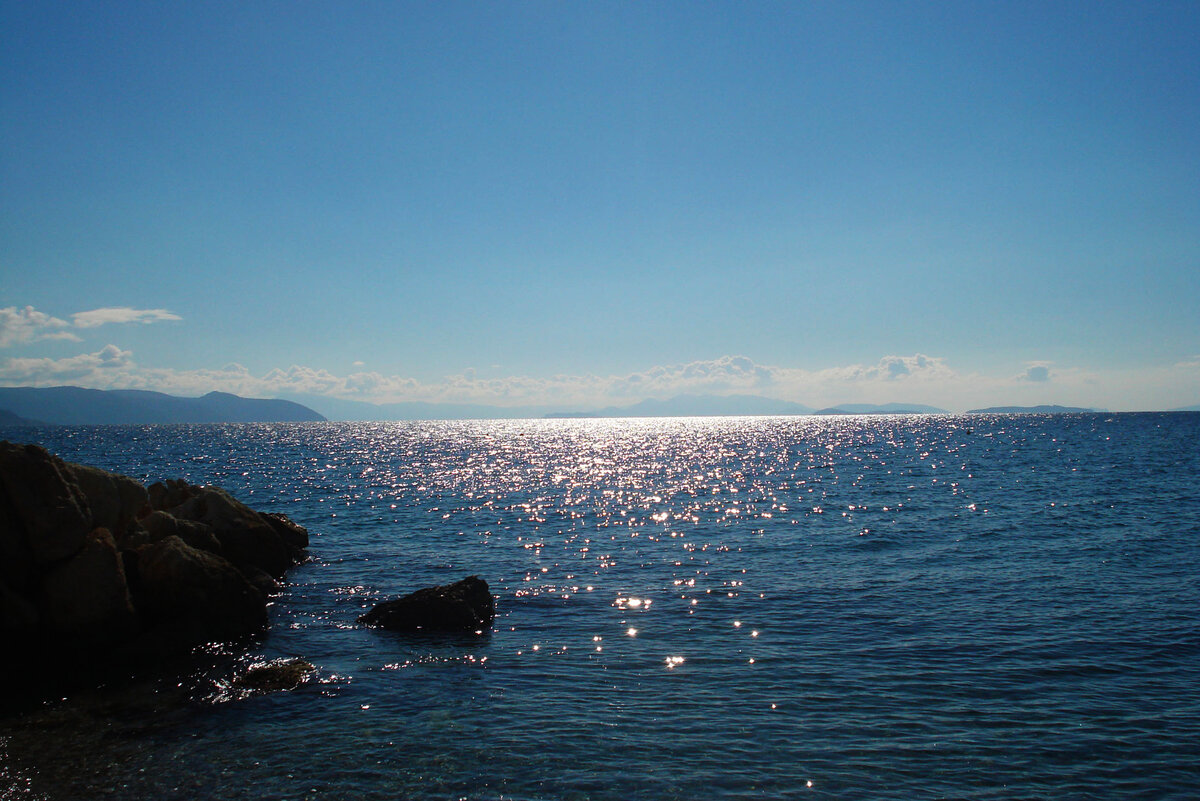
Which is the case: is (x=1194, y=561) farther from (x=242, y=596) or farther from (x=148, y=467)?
(x=148, y=467)

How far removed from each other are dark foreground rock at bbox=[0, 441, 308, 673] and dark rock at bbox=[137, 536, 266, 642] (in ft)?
0.11

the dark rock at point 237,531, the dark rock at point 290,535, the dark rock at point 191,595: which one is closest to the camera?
the dark rock at point 191,595

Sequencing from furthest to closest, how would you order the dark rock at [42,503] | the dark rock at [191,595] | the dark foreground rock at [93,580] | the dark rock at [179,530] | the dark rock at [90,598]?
the dark rock at [179,530] < the dark rock at [191,595] < the dark rock at [42,503] < the dark rock at [90,598] < the dark foreground rock at [93,580]

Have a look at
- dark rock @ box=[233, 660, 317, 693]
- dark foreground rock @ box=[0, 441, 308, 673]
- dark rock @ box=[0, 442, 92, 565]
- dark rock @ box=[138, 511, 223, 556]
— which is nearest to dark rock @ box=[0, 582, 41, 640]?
dark foreground rock @ box=[0, 441, 308, 673]

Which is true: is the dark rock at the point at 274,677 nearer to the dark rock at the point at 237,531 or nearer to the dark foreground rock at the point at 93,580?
the dark foreground rock at the point at 93,580

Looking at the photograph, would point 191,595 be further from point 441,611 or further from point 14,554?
point 441,611

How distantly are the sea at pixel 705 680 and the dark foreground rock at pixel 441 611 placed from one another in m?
0.79

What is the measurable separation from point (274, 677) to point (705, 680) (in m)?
12.0

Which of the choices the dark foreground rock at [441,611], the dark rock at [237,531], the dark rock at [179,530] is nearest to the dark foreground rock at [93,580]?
the dark rock at [179,530]

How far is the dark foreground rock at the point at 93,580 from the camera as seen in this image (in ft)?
64.8

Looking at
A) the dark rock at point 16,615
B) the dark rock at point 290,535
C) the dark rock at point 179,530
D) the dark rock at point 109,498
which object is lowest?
the dark rock at point 290,535

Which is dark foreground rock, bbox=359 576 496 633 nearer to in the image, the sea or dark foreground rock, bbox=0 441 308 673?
the sea

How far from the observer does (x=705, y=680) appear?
19.3 metres

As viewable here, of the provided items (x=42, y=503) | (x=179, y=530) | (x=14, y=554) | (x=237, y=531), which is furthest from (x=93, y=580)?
(x=237, y=531)
